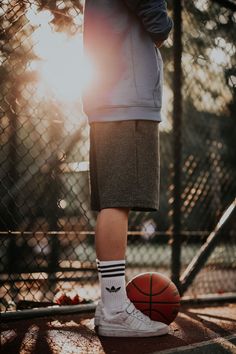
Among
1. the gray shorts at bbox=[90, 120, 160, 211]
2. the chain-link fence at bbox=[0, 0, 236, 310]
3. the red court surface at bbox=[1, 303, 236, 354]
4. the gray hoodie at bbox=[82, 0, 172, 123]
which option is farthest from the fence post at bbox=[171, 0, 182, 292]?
the gray shorts at bbox=[90, 120, 160, 211]

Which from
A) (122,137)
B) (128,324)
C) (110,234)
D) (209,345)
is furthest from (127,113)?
(209,345)

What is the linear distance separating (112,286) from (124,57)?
120 cm

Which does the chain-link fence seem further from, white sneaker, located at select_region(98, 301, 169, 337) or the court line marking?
the court line marking

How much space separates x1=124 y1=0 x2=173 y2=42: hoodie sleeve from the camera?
2.40 meters

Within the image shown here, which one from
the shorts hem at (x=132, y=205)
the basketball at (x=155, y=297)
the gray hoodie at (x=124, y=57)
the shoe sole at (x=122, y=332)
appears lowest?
the shoe sole at (x=122, y=332)

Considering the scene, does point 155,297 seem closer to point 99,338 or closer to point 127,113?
point 99,338

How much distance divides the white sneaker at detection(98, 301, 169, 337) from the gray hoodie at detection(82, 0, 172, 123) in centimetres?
100

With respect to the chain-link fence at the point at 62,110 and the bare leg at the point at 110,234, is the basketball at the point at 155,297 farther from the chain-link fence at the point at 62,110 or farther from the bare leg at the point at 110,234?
the chain-link fence at the point at 62,110

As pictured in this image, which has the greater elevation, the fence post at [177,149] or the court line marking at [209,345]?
the fence post at [177,149]

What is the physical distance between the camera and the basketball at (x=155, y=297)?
2.49m

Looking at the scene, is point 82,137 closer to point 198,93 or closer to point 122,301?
point 198,93

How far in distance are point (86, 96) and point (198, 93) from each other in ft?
9.90

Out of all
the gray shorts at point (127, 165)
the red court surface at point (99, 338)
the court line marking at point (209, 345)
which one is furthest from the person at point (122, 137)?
the court line marking at point (209, 345)

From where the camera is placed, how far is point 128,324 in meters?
2.38
